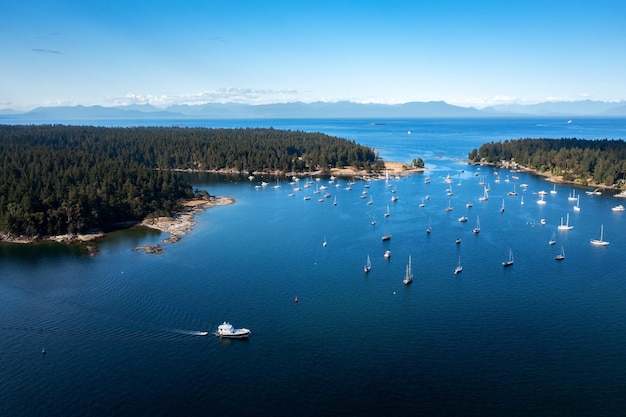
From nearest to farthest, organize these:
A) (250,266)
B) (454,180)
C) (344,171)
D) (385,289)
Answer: (385,289) < (250,266) < (454,180) < (344,171)

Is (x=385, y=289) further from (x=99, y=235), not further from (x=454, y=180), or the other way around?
(x=454, y=180)

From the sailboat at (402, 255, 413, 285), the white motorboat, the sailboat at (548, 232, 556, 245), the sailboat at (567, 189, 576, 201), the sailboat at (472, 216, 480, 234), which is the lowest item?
the white motorboat

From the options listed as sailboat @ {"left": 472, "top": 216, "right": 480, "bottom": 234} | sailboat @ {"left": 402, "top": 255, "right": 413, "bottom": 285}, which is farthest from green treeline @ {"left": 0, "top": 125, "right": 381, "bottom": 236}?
sailboat @ {"left": 472, "top": 216, "right": 480, "bottom": 234}

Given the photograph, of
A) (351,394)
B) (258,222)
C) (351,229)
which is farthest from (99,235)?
(351,394)

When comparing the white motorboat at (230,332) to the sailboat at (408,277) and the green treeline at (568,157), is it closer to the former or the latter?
the sailboat at (408,277)

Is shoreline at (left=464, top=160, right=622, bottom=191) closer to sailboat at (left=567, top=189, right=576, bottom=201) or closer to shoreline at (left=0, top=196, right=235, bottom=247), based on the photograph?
sailboat at (left=567, top=189, right=576, bottom=201)

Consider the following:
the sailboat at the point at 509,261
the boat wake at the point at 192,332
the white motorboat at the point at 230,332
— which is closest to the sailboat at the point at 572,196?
the sailboat at the point at 509,261

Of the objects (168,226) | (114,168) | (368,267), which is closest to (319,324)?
(368,267)

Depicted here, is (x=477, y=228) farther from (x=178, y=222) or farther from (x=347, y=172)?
(x=347, y=172)
